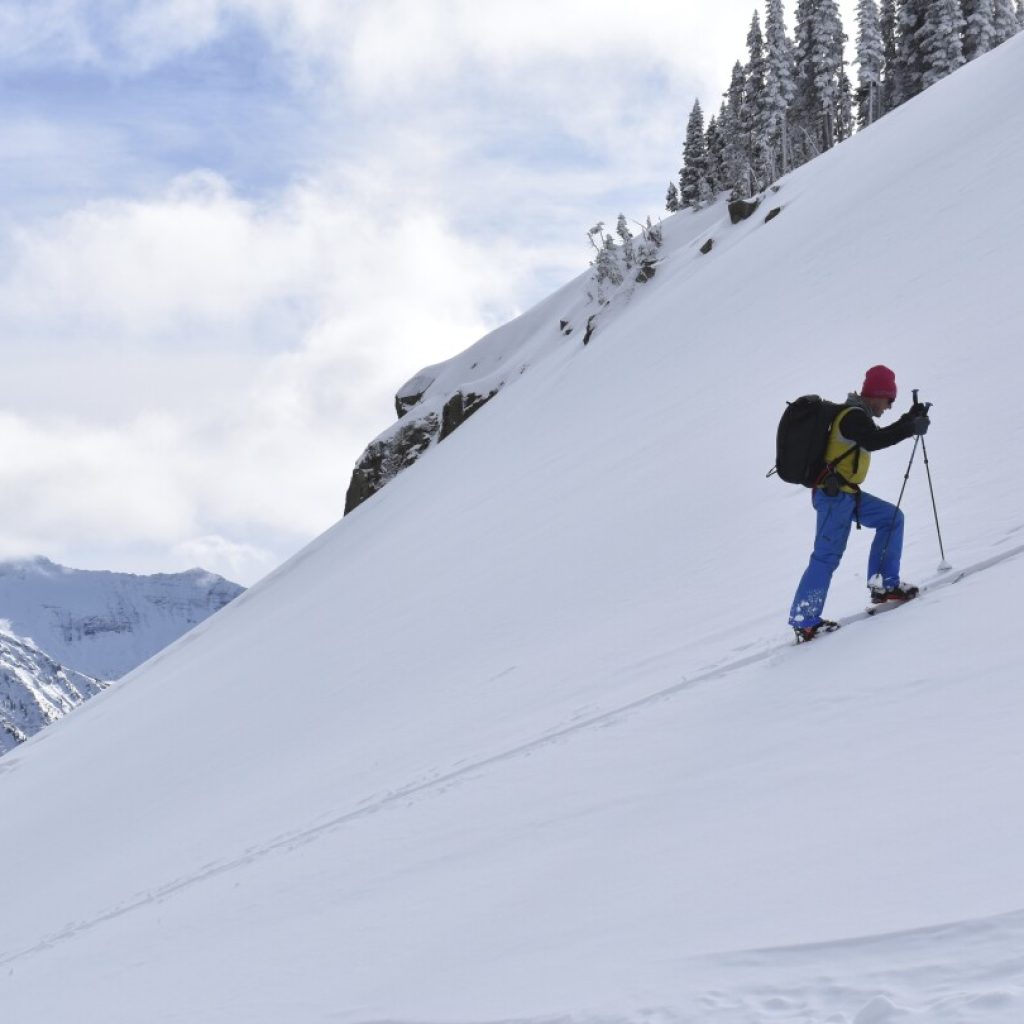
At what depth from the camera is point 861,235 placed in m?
20.0

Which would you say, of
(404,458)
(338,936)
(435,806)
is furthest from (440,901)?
(404,458)

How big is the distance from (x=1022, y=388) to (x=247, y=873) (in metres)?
8.47

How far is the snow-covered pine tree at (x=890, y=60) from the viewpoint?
52.8 meters

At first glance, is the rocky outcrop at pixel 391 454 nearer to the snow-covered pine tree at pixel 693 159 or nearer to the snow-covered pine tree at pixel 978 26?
the snow-covered pine tree at pixel 693 159

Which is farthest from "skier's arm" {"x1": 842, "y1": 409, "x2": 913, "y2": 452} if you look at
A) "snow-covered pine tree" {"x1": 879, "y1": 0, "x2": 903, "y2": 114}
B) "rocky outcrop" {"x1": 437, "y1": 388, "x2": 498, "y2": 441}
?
"snow-covered pine tree" {"x1": 879, "y1": 0, "x2": 903, "y2": 114}

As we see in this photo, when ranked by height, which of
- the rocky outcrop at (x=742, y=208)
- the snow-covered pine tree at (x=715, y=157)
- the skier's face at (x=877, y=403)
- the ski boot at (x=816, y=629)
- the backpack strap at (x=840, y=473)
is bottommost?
the ski boot at (x=816, y=629)

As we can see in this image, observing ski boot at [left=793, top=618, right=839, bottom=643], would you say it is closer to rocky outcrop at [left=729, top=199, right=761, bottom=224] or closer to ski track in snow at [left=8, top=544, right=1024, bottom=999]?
ski track in snow at [left=8, top=544, right=1024, bottom=999]

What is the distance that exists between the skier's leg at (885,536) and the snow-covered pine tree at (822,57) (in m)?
51.1

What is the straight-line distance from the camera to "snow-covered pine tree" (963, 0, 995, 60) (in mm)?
46844

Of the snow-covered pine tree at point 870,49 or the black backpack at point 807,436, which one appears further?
the snow-covered pine tree at point 870,49

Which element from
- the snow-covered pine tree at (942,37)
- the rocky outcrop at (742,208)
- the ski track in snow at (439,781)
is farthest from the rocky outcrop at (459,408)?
the ski track in snow at (439,781)

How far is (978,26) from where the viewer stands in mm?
47094

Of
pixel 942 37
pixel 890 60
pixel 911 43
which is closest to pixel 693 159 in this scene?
pixel 890 60

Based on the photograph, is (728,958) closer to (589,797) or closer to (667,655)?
(589,797)
